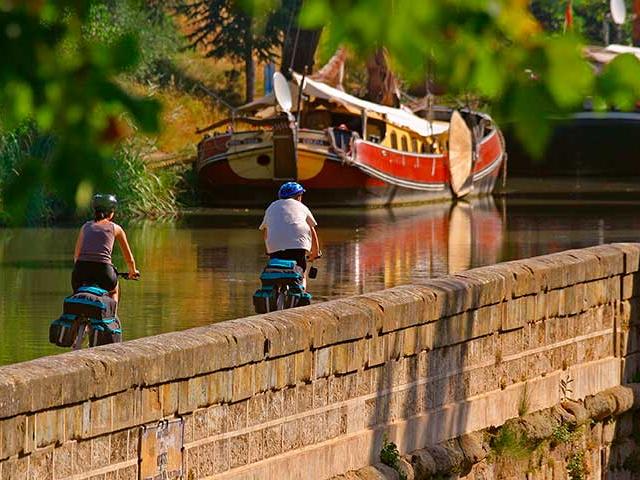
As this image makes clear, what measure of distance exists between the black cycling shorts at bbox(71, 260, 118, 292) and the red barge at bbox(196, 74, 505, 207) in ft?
94.3

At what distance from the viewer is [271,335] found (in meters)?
10.7

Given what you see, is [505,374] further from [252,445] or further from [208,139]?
[208,139]

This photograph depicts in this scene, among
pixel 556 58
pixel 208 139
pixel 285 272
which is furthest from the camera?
pixel 208 139

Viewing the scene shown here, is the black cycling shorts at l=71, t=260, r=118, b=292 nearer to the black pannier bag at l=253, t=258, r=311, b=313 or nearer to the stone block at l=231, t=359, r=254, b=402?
the black pannier bag at l=253, t=258, r=311, b=313

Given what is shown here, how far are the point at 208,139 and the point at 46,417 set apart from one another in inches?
1379

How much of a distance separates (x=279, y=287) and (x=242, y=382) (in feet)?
20.2

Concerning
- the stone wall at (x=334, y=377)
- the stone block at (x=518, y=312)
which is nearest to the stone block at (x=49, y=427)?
the stone wall at (x=334, y=377)

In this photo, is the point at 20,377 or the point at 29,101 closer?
the point at 29,101

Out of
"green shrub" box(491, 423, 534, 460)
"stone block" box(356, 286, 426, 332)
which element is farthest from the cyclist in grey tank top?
"green shrub" box(491, 423, 534, 460)

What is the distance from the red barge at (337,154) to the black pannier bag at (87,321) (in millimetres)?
29100

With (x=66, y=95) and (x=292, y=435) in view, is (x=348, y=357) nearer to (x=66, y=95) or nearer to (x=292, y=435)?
(x=292, y=435)

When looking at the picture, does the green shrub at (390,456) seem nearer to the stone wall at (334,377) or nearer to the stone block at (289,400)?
the stone wall at (334,377)

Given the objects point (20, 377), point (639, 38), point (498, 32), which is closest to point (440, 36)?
point (498, 32)

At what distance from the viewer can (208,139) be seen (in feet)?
144
